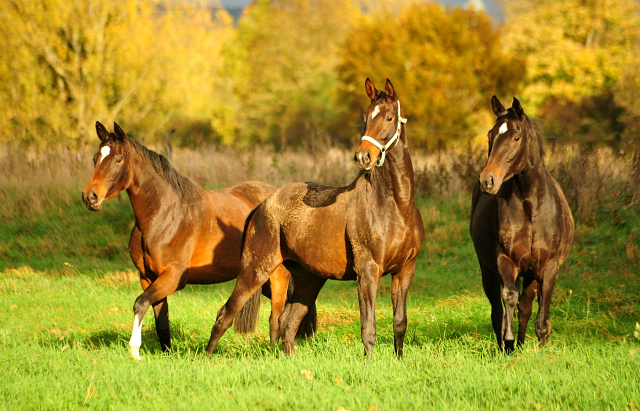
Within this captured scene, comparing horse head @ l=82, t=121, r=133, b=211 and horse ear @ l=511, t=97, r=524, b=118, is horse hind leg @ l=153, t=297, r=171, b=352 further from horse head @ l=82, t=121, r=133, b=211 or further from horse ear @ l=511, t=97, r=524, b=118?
horse ear @ l=511, t=97, r=524, b=118

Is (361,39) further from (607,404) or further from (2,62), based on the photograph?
(607,404)

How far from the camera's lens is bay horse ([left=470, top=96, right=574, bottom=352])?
239 inches

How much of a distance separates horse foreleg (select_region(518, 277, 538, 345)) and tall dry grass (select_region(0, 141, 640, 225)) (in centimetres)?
671

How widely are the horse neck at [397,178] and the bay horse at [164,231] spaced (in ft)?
6.39

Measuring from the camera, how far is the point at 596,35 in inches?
1337

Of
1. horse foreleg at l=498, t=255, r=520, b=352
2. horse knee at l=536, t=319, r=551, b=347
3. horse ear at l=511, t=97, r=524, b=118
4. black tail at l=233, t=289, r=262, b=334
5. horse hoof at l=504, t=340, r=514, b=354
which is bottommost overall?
black tail at l=233, t=289, r=262, b=334

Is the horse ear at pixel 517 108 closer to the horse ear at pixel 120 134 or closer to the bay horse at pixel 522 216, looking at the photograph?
the bay horse at pixel 522 216

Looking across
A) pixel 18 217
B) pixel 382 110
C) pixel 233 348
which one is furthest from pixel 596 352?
pixel 18 217

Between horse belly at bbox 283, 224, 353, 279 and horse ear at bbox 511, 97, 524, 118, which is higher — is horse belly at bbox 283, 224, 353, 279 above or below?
below

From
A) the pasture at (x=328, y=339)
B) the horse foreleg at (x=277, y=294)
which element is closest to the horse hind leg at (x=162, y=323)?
the pasture at (x=328, y=339)

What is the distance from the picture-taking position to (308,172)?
53.9ft

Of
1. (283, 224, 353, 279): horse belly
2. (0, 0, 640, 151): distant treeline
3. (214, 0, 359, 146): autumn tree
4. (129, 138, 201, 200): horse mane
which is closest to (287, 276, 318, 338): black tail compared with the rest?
(283, 224, 353, 279): horse belly

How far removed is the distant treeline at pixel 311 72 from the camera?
21.9 metres

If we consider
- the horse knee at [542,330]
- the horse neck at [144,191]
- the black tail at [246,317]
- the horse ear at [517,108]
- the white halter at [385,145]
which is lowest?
the black tail at [246,317]
